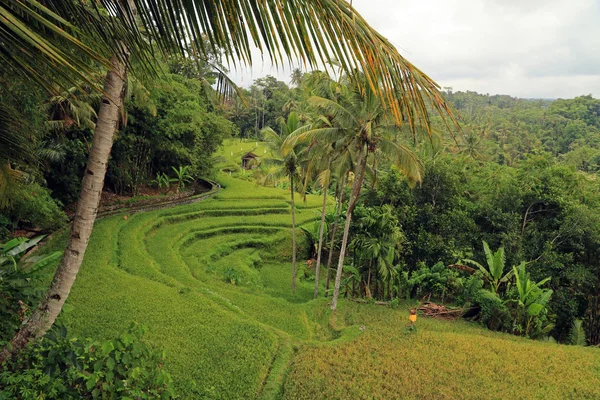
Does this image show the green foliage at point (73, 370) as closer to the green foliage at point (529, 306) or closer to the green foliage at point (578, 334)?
the green foliage at point (529, 306)

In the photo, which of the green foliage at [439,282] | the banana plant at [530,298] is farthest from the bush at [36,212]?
the banana plant at [530,298]

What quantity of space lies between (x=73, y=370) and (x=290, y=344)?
13.5ft

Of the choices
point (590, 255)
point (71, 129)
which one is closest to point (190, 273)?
point (71, 129)

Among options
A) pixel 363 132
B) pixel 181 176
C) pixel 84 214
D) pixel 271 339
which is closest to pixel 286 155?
pixel 363 132

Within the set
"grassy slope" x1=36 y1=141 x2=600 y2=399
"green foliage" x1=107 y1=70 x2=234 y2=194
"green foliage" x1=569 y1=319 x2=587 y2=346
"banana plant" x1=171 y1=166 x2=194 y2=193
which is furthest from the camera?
"banana plant" x1=171 y1=166 x2=194 y2=193

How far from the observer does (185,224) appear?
15.9m

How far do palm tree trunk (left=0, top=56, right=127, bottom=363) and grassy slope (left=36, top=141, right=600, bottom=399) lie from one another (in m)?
1.81

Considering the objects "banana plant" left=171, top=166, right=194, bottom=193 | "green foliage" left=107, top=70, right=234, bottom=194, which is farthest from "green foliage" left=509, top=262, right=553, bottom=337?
"banana plant" left=171, top=166, right=194, bottom=193

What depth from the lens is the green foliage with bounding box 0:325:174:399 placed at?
135 inches

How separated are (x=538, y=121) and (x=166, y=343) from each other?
233ft

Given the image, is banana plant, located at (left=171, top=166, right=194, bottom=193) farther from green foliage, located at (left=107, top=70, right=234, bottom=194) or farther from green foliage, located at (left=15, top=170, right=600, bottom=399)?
green foliage, located at (left=15, top=170, right=600, bottom=399)

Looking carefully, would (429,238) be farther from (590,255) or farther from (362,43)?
(362,43)

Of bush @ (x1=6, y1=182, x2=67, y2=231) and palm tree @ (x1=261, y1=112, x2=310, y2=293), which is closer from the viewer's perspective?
bush @ (x1=6, y1=182, x2=67, y2=231)

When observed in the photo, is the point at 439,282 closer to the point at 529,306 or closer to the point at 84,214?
the point at 529,306
